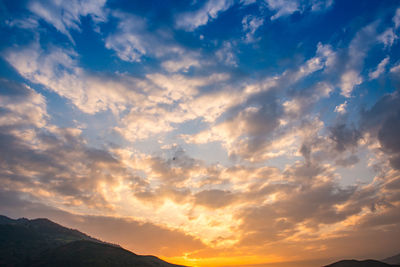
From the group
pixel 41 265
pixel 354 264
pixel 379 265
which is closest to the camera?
pixel 379 265

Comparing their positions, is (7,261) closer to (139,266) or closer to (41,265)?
(41,265)

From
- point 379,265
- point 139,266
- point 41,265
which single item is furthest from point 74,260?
point 379,265

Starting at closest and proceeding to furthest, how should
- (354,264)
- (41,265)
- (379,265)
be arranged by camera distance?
(379,265), (354,264), (41,265)

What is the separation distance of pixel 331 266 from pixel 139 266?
15787 centimetres

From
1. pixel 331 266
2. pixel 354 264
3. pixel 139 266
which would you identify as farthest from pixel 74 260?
pixel 354 264

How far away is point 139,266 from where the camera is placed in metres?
199

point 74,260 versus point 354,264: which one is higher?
point 74,260

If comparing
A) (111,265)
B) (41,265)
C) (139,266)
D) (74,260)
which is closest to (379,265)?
(139,266)

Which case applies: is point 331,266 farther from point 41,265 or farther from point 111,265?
point 41,265

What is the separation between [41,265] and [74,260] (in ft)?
80.6

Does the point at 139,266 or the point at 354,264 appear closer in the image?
the point at 354,264

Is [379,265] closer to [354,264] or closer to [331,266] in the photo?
[354,264]

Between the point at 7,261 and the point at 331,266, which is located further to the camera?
the point at 7,261

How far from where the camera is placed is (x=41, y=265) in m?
190
